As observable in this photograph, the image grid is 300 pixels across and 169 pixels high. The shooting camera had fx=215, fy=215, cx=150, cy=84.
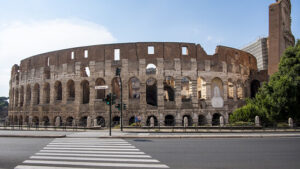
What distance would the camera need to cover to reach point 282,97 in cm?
1988

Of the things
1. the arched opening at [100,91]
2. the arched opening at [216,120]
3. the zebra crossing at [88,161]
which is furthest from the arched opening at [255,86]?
the zebra crossing at [88,161]

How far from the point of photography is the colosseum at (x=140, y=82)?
90.9 feet

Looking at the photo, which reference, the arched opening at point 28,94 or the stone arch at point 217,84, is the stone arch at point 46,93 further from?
the stone arch at point 217,84

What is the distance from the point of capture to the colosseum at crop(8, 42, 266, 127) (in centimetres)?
2770

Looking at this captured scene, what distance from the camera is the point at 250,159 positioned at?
7.00 meters

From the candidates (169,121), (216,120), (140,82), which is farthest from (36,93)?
(216,120)

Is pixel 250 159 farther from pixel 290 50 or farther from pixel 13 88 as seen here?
pixel 13 88

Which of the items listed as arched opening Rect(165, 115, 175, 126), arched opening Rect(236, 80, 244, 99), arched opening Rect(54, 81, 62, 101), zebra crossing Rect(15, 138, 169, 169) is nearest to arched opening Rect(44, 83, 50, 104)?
arched opening Rect(54, 81, 62, 101)

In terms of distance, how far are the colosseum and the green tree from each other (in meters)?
5.03

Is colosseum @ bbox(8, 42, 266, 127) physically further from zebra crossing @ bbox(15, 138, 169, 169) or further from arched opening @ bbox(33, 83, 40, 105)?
zebra crossing @ bbox(15, 138, 169, 169)

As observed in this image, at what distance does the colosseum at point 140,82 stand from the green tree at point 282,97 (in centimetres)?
503

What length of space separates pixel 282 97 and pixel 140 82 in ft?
51.5

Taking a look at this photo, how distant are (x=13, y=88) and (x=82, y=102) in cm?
1797

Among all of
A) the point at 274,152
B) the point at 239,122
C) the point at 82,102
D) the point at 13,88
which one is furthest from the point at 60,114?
the point at 274,152
